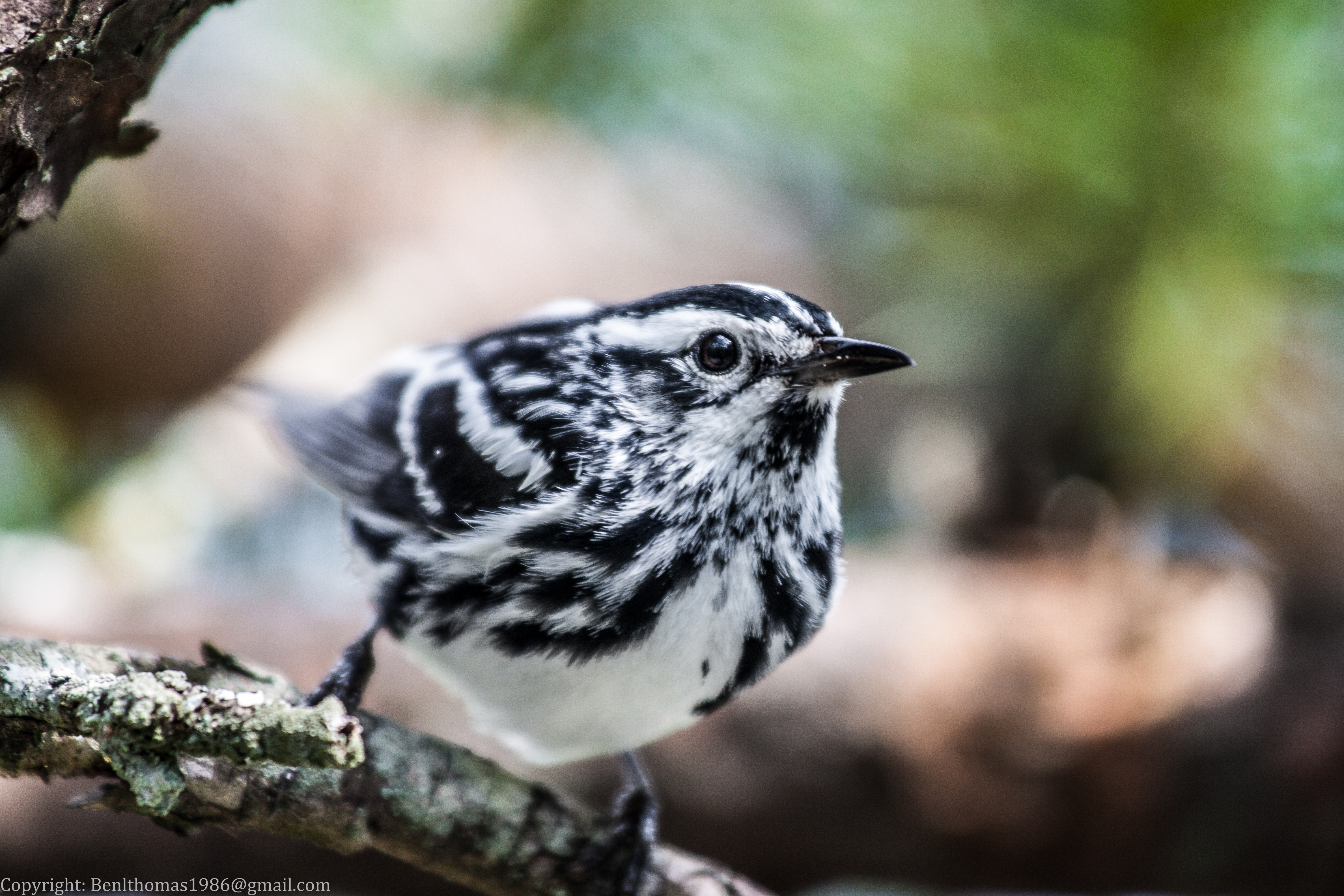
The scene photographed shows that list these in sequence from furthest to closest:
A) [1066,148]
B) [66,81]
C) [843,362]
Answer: [1066,148] < [843,362] < [66,81]

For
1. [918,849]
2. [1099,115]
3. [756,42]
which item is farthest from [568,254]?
[918,849]

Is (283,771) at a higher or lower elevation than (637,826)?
lower

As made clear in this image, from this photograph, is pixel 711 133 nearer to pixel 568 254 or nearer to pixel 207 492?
pixel 568 254

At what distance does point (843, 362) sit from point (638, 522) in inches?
13.3

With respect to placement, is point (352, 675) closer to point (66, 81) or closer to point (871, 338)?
point (66, 81)

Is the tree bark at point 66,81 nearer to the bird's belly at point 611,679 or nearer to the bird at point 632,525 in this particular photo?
the bird at point 632,525

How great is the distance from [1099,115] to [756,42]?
3.29ft

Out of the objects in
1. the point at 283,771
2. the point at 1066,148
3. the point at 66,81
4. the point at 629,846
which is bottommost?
the point at 283,771

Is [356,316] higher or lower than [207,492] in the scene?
higher

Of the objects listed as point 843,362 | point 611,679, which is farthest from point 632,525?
point 843,362

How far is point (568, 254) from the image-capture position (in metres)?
3.85

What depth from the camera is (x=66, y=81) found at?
121 cm

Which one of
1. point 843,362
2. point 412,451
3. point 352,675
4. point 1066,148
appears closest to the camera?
point 843,362

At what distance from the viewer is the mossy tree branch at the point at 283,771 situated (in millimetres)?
1077
